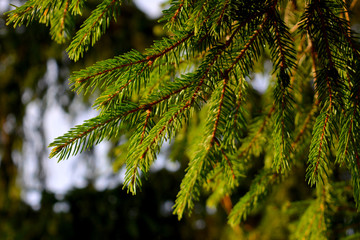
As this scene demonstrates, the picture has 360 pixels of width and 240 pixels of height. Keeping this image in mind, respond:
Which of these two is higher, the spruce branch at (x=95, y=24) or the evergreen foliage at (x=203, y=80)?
the spruce branch at (x=95, y=24)

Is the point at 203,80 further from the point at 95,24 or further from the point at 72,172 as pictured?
the point at 72,172

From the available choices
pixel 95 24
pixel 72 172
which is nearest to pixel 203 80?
pixel 95 24

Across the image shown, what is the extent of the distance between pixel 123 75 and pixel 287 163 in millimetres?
450

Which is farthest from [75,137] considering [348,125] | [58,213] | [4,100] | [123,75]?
[4,100]

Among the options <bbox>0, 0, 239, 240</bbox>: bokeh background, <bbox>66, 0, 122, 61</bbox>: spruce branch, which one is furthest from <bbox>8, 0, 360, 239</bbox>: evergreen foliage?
<bbox>0, 0, 239, 240</bbox>: bokeh background

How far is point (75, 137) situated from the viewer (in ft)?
2.20

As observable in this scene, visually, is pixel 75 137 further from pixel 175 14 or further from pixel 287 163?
pixel 287 163

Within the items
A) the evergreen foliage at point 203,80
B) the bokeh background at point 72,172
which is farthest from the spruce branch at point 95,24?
the bokeh background at point 72,172

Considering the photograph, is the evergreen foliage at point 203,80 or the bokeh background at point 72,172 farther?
the bokeh background at point 72,172

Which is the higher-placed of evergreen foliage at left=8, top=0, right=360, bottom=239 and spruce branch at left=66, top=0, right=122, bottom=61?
spruce branch at left=66, top=0, right=122, bottom=61

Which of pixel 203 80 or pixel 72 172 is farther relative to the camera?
pixel 72 172

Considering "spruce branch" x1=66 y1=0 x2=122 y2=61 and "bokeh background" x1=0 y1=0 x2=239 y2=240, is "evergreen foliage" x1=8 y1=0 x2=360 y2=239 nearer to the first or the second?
"spruce branch" x1=66 y1=0 x2=122 y2=61

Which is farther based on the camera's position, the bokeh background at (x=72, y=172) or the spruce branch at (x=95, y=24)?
the bokeh background at (x=72, y=172)

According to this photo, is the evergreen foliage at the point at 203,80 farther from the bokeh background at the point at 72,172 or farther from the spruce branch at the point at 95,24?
the bokeh background at the point at 72,172
